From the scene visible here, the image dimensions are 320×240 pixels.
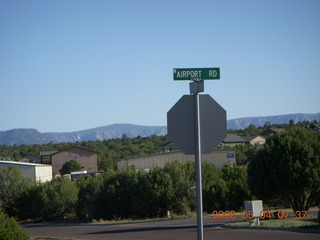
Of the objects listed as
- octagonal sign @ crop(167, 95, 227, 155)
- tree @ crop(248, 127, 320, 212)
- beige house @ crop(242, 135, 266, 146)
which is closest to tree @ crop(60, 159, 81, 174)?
beige house @ crop(242, 135, 266, 146)

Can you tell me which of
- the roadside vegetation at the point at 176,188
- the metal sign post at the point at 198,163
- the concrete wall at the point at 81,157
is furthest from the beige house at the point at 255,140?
the metal sign post at the point at 198,163

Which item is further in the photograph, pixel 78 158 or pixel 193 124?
pixel 78 158

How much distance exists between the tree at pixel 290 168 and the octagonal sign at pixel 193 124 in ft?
61.4

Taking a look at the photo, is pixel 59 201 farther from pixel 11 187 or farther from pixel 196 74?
pixel 196 74

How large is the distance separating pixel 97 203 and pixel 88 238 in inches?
677

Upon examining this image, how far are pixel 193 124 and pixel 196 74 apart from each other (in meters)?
0.67

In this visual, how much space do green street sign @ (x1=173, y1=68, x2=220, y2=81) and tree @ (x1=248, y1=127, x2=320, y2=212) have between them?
735 inches

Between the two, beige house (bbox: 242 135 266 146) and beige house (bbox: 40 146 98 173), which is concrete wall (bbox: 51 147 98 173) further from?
beige house (bbox: 242 135 266 146)

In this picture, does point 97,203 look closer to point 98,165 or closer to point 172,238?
point 172,238

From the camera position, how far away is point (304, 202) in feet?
85.4

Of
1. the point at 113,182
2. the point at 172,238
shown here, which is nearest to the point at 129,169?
the point at 113,182

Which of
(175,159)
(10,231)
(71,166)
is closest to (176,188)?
(175,159)

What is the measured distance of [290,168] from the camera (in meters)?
24.1

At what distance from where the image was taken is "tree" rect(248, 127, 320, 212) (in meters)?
24.2
